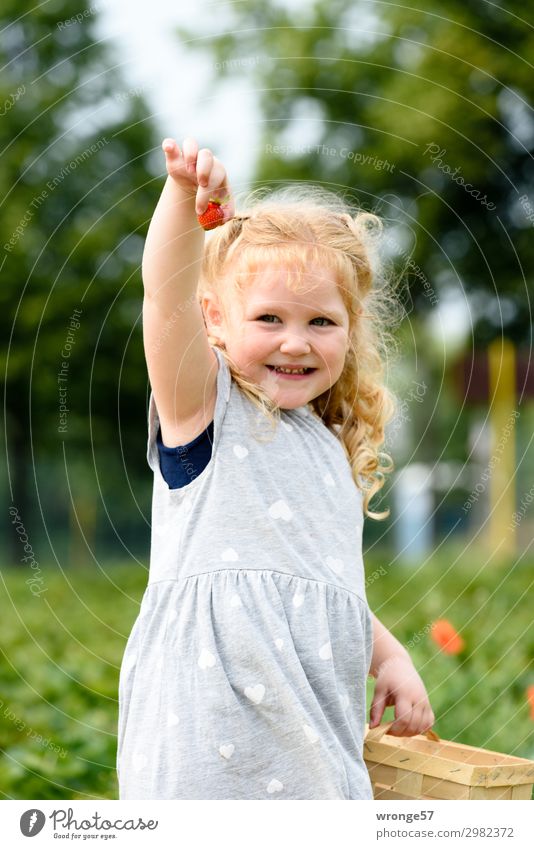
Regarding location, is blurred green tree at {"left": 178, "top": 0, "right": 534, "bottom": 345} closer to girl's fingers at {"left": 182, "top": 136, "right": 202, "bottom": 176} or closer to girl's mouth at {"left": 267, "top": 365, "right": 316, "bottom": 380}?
girl's mouth at {"left": 267, "top": 365, "right": 316, "bottom": 380}

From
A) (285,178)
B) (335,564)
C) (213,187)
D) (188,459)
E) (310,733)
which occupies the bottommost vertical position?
(310,733)

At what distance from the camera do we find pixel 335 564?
7.02 ft

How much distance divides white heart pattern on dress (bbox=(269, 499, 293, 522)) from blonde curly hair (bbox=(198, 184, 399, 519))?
174 millimetres

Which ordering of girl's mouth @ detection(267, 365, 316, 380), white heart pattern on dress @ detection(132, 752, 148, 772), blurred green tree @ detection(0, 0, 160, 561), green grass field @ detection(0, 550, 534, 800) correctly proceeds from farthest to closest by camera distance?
blurred green tree @ detection(0, 0, 160, 561)
green grass field @ detection(0, 550, 534, 800)
girl's mouth @ detection(267, 365, 316, 380)
white heart pattern on dress @ detection(132, 752, 148, 772)

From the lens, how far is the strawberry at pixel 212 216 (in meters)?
1.91

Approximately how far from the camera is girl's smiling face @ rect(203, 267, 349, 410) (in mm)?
2146

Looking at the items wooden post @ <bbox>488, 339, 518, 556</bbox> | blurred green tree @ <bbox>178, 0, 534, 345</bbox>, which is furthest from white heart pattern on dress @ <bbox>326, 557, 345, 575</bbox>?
wooden post @ <bbox>488, 339, 518, 556</bbox>

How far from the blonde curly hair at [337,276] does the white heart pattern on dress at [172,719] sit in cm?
58

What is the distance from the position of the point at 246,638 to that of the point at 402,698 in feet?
1.85

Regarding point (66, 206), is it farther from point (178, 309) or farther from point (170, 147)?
point (170, 147)

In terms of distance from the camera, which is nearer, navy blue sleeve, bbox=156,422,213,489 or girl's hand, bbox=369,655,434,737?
navy blue sleeve, bbox=156,422,213,489

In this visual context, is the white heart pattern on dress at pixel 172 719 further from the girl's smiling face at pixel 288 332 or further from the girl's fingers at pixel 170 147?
the girl's fingers at pixel 170 147

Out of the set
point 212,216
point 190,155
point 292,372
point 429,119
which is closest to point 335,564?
point 292,372

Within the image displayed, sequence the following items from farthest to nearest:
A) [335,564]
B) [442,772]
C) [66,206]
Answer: [66,206]
[442,772]
[335,564]
